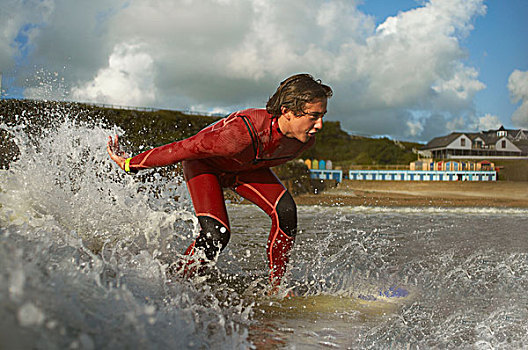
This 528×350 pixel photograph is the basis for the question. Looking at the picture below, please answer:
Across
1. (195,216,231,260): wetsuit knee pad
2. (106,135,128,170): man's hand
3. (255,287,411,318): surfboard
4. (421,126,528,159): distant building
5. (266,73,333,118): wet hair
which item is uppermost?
(421,126,528,159): distant building

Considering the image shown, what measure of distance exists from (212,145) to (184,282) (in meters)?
0.95

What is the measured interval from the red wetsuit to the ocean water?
0.21 meters

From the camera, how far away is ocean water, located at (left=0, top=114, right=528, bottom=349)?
1.29 metres

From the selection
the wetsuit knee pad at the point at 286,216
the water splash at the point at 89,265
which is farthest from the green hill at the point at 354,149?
the wetsuit knee pad at the point at 286,216

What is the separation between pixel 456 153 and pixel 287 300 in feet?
196

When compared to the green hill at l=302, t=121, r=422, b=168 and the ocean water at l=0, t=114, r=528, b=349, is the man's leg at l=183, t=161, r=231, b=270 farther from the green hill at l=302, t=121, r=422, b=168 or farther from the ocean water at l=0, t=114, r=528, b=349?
the green hill at l=302, t=121, r=422, b=168

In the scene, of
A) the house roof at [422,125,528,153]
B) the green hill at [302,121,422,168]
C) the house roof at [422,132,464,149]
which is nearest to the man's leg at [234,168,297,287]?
the green hill at [302,121,422,168]

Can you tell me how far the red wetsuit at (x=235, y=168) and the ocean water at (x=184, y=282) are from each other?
0.70 feet

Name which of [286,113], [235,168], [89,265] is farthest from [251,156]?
[89,265]

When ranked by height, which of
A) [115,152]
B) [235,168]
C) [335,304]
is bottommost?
[335,304]

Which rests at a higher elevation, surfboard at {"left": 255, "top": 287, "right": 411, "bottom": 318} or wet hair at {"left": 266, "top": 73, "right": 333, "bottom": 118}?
wet hair at {"left": 266, "top": 73, "right": 333, "bottom": 118}

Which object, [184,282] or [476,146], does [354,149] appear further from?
[184,282]

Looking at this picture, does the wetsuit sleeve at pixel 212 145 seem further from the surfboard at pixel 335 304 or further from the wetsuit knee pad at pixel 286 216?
the surfboard at pixel 335 304

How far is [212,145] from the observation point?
8.78 ft
